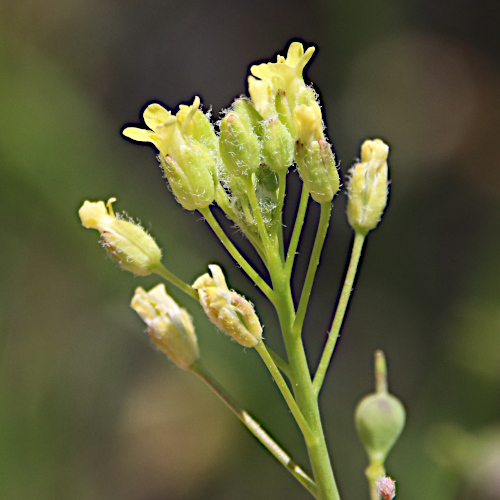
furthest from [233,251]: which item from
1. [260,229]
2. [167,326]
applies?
[167,326]

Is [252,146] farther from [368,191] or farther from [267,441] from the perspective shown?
[267,441]

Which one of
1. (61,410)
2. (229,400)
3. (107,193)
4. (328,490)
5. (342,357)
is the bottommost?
(342,357)

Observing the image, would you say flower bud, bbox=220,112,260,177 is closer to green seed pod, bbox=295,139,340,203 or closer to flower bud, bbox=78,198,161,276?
green seed pod, bbox=295,139,340,203

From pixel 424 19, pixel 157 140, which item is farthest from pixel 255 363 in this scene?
pixel 424 19

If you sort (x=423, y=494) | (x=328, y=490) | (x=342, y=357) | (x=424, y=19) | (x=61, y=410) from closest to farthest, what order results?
1. (x=328, y=490)
2. (x=423, y=494)
3. (x=61, y=410)
4. (x=342, y=357)
5. (x=424, y=19)

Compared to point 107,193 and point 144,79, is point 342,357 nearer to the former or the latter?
point 107,193

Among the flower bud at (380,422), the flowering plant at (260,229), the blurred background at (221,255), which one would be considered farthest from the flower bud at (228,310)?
the blurred background at (221,255)
